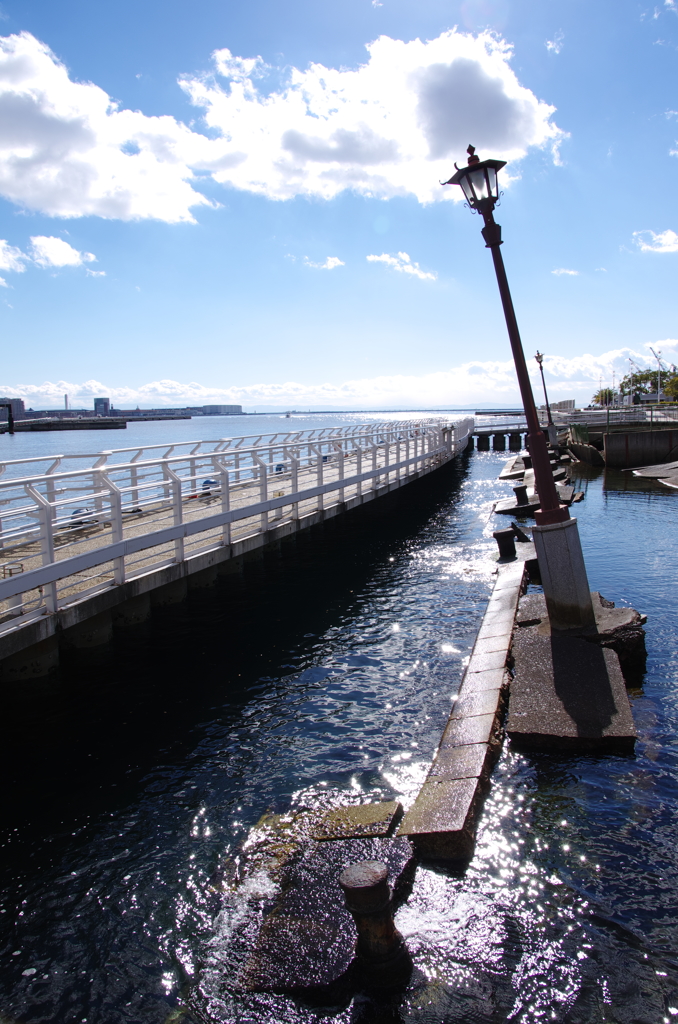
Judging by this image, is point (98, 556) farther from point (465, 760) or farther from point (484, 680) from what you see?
point (484, 680)

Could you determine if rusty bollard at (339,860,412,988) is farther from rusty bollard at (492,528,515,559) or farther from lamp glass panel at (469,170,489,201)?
rusty bollard at (492,528,515,559)

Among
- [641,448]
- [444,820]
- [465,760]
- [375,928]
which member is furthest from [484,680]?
[641,448]

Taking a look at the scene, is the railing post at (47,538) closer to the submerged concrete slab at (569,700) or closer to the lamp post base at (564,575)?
the submerged concrete slab at (569,700)

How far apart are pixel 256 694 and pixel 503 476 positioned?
92.6ft

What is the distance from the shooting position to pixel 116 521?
7.75 metres

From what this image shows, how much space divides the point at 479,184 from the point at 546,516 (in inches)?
166

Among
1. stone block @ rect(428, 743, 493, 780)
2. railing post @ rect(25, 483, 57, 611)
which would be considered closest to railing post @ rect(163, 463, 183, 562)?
railing post @ rect(25, 483, 57, 611)

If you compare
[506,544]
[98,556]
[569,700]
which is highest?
[98,556]

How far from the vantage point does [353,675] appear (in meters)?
8.52

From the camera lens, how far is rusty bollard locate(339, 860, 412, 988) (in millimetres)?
3432

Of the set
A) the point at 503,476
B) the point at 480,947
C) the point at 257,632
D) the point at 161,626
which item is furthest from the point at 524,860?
the point at 503,476

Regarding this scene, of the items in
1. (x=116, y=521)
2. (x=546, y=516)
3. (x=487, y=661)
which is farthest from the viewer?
(x=487, y=661)

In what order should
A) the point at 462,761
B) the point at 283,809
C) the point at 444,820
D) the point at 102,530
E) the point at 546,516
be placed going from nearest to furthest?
the point at 444,820 < the point at 283,809 < the point at 462,761 < the point at 546,516 < the point at 102,530

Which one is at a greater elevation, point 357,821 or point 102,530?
point 102,530
